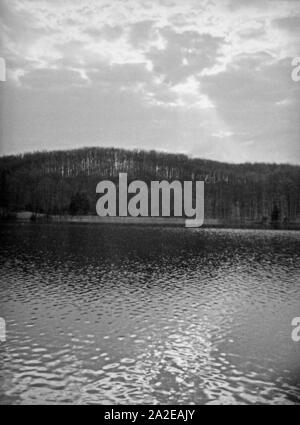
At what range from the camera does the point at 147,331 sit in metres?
20.7

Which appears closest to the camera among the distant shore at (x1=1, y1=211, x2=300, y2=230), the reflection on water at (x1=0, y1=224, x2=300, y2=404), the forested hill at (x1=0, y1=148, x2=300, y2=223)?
the reflection on water at (x1=0, y1=224, x2=300, y2=404)

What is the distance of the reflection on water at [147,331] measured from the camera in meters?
14.2

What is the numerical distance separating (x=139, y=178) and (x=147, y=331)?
5762 inches

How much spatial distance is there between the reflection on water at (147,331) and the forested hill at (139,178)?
81.7 metres

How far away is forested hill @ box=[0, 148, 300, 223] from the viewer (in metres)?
129

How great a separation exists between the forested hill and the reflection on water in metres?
81.7

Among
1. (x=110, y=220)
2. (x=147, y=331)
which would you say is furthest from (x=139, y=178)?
(x=147, y=331)

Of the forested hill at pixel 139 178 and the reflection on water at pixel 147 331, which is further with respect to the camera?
the forested hill at pixel 139 178

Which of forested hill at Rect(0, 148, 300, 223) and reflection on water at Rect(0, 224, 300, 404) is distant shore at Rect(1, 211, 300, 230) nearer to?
forested hill at Rect(0, 148, 300, 223)

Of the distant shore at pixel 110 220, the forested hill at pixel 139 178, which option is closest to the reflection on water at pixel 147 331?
the distant shore at pixel 110 220

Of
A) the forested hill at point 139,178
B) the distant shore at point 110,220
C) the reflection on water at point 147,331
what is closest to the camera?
the reflection on water at point 147,331

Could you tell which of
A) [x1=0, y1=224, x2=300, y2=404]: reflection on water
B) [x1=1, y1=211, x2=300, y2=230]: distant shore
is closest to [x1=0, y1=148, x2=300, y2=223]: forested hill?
[x1=1, y1=211, x2=300, y2=230]: distant shore

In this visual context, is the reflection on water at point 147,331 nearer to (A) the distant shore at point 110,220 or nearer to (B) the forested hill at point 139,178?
(A) the distant shore at point 110,220
